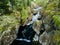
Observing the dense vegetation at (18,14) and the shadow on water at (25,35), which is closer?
the dense vegetation at (18,14)

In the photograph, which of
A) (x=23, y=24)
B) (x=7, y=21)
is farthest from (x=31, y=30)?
(x=7, y=21)

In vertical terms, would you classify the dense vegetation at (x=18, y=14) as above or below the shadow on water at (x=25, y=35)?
above

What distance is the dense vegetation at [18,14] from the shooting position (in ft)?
52.6

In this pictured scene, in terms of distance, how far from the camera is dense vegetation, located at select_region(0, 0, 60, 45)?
16.0 metres

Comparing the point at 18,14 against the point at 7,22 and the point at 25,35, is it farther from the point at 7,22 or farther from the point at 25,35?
the point at 7,22

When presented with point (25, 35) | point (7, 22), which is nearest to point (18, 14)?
point (25, 35)

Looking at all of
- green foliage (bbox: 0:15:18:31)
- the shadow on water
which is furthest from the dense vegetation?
the shadow on water

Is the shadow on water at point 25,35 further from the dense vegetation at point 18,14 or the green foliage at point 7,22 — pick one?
the green foliage at point 7,22

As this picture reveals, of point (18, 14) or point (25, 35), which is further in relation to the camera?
point (18, 14)

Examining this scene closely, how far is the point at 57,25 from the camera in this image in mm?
15312

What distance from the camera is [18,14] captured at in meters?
24.9

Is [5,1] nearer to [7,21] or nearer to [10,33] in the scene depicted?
[7,21]

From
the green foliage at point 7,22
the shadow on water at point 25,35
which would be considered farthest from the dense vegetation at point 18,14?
the shadow on water at point 25,35

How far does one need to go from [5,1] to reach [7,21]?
3.21m
